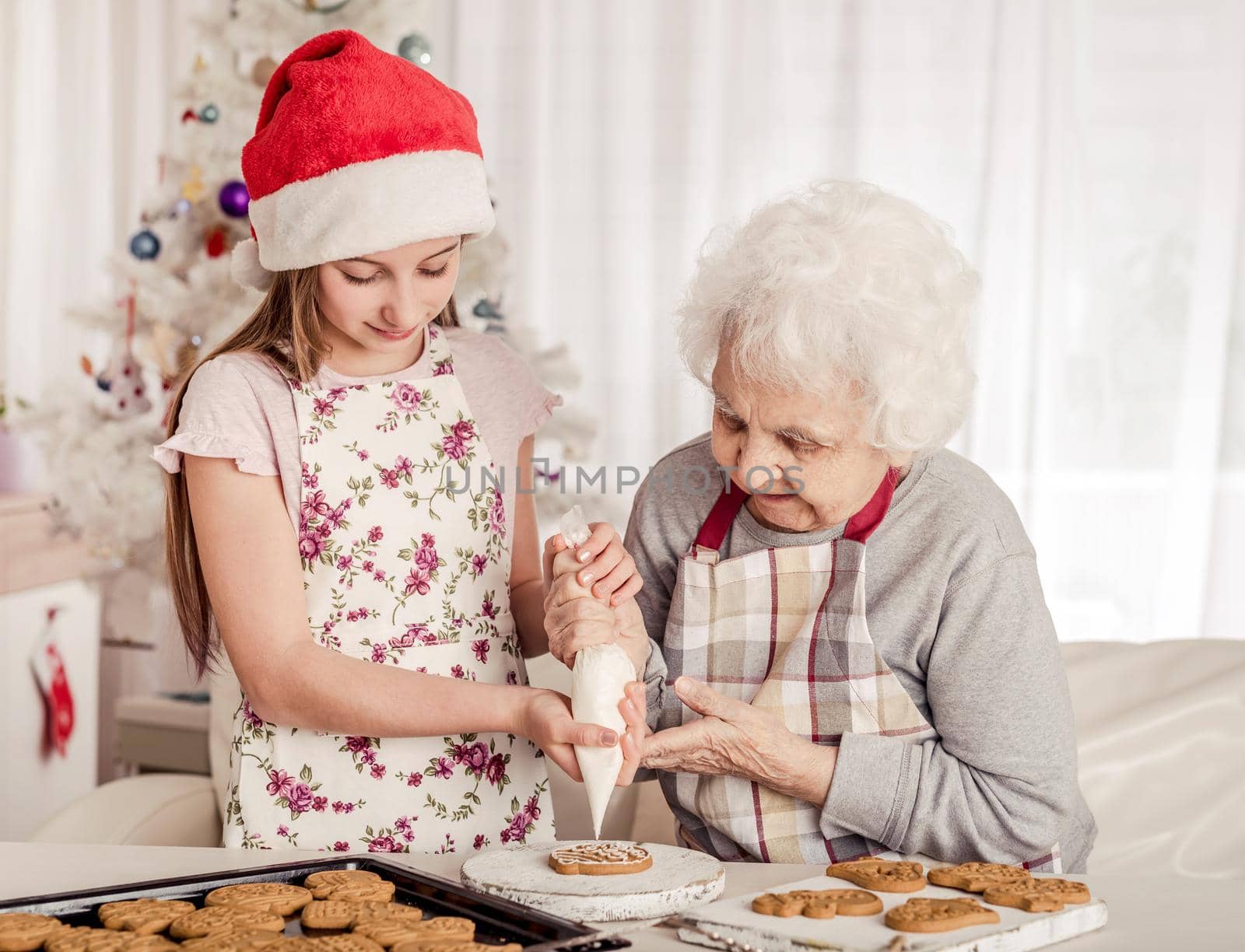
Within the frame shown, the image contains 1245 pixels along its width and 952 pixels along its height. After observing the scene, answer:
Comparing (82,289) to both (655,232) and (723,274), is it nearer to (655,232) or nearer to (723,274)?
(655,232)

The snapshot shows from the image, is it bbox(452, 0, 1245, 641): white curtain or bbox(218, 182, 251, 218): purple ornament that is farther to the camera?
bbox(452, 0, 1245, 641): white curtain

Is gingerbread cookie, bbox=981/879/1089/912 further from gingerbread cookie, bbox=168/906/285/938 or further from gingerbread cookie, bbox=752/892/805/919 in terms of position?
gingerbread cookie, bbox=168/906/285/938

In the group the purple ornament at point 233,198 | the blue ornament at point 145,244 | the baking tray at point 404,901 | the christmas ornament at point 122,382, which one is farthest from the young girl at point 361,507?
the christmas ornament at point 122,382

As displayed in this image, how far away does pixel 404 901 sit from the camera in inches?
42.4

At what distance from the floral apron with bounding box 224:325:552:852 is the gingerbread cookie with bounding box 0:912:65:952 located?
1.51 feet

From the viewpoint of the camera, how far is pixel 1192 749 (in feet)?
6.09

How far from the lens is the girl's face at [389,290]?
141 cm

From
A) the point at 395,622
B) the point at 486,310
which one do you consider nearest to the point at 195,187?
the point at 486,310

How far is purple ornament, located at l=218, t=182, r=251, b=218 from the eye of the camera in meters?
2.90

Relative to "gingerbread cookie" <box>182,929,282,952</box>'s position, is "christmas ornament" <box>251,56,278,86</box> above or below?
above

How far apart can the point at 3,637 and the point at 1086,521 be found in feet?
10.5

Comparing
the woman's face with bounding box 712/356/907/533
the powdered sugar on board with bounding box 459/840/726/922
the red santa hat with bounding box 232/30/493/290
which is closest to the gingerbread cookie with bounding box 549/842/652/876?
the powdered sugar on board with bounding box 459/840/726/922

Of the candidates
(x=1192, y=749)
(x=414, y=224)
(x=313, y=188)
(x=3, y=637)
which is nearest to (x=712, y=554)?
(x=414, y=224)

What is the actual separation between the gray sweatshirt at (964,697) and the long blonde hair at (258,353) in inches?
28.5
